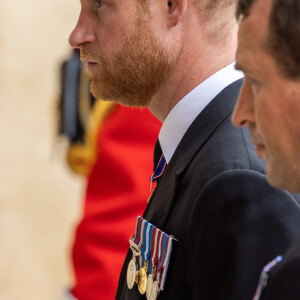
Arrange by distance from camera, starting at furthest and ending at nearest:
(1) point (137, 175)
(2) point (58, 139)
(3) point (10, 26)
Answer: (3) point (10, 26)
(2) point (58, 139)
(1) point (137, 175)

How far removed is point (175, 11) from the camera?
1.65 m

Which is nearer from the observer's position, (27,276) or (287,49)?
(287,49)

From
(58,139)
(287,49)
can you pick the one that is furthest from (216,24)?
(58,139)

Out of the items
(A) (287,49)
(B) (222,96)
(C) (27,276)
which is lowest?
(C) (27,276)

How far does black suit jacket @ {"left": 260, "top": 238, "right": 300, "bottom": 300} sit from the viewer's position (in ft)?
3.58

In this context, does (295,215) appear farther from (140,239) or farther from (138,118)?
(138,118)

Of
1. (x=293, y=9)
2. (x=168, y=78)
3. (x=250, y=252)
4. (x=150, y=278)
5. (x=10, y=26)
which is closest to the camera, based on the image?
(x=293, y=9)

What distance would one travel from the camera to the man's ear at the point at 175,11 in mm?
1641

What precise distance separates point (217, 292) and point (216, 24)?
463 mm

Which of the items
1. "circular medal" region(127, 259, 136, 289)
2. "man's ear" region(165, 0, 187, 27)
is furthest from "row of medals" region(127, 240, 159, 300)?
"man's ear" region(165, 0, 187, 27)

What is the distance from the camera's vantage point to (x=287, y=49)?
111 centimetres

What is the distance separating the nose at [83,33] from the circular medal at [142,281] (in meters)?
0.40

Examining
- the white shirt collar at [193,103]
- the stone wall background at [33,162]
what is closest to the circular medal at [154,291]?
the white shirt collar at [193,103]

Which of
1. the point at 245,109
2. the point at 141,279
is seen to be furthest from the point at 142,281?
the point at 245,109
